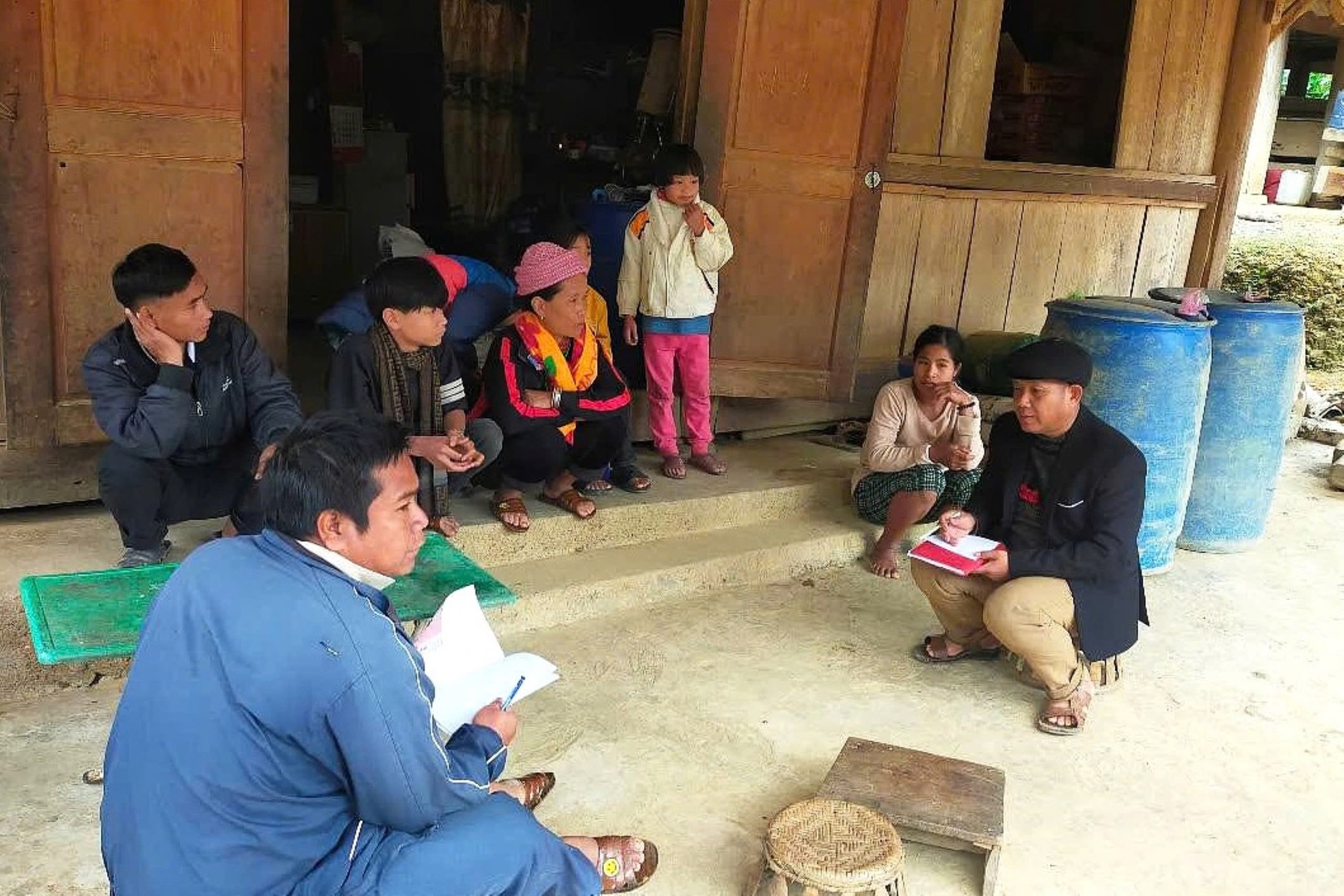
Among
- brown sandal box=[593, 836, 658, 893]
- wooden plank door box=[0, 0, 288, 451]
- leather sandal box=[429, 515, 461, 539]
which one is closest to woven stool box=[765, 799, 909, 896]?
brown sandal box=[593, 836, 658, 893]

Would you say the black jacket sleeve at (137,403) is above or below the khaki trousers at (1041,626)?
above

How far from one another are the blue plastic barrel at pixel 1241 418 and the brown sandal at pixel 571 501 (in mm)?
2794

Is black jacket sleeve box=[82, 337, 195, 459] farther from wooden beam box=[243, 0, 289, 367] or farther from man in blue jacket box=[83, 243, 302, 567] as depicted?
wooden beam box=[243, 0, 289, 367]

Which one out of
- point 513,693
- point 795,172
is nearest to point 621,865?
point 513,693

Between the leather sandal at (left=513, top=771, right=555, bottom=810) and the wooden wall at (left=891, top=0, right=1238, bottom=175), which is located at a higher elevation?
the wooden wall at (left=891, top=0, right=1238, bottom=175)

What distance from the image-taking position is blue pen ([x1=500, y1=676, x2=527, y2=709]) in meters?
2.19

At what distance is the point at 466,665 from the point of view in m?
2.28

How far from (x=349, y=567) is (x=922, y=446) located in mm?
3243

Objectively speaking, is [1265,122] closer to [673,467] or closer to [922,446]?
[922,446]

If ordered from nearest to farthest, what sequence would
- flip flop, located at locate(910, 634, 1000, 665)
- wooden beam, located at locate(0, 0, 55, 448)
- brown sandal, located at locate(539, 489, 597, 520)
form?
wooden beam, located at locate(0, 0, 55, 448) → flip flop, located at locate(910, 634, 1000, 665) → brown sandal, located at locate(539, 489, 597, 520)

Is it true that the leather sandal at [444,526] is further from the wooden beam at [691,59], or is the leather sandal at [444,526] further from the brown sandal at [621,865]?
the wooden beam at [691,59]

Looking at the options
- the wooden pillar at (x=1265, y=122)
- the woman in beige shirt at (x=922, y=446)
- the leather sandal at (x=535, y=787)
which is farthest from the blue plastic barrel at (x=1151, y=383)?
the wooden pillar at (x=1265, y=122)

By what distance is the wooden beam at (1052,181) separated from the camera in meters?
6.10

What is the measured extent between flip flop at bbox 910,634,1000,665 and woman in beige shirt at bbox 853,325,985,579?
0.78 m
